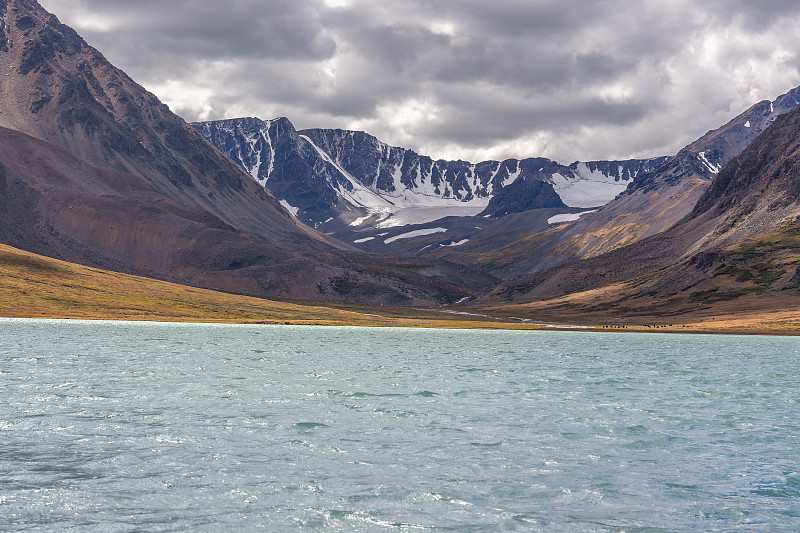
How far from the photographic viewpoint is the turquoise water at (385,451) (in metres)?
22.0

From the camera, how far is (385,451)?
100 ft

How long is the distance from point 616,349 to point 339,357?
169 ft

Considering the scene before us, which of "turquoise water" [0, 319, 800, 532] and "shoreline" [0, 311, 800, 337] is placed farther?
"shoreline" [0, 311, 800, 337]

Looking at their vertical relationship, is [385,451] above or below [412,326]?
above

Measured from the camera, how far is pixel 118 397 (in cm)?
4300

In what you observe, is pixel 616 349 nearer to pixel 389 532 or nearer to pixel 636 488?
pixel 636 488

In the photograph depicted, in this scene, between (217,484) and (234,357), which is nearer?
(217,484)

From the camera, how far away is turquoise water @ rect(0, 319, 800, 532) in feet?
72.1

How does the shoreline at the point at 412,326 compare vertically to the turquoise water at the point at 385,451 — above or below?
below

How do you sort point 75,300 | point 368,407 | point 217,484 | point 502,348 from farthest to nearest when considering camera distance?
point 75,300 → point 502,348 → point 368,407 → point 217,484

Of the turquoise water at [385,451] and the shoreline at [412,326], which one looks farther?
the shoreline at [412,326]

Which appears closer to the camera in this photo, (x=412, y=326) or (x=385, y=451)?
(x=385, y=451)

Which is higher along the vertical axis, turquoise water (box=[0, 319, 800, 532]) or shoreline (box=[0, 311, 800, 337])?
turquoise water (box=[0, 319, 800, 532])

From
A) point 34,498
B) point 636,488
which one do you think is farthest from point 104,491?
point 636,488
